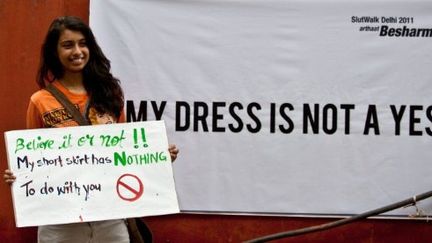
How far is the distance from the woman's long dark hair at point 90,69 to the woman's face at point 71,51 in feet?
0.09

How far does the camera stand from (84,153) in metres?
3.69

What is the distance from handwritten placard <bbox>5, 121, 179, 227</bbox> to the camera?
358 centimetres

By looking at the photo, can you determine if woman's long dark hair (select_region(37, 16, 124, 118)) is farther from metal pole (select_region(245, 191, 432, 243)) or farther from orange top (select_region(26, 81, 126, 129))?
metal pole (select_region(245, 191, 432, 243))

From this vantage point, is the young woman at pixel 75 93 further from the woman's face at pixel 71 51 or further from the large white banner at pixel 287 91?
the large white banner at pixel 287 91

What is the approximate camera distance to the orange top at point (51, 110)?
143 inches

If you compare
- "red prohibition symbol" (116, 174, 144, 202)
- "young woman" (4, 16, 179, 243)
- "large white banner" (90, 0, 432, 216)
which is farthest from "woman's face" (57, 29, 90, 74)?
"large white banner" (90, 0, 432, 216)

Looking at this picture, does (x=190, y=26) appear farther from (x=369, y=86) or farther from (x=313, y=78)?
(x=369, y=86)

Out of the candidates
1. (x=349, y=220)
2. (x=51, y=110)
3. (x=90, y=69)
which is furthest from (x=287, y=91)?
(x=51, y=110)

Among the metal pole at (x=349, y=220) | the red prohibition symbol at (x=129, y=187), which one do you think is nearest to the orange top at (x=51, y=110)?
the red prohibition symbol at (x=129, y=187)

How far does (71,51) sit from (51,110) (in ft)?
1.05

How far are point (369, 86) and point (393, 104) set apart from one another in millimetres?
A: 197

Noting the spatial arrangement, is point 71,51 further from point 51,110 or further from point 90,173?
point 90,173

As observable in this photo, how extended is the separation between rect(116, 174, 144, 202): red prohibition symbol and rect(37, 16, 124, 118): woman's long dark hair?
0.36 meters

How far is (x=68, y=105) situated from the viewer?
3637 mm
